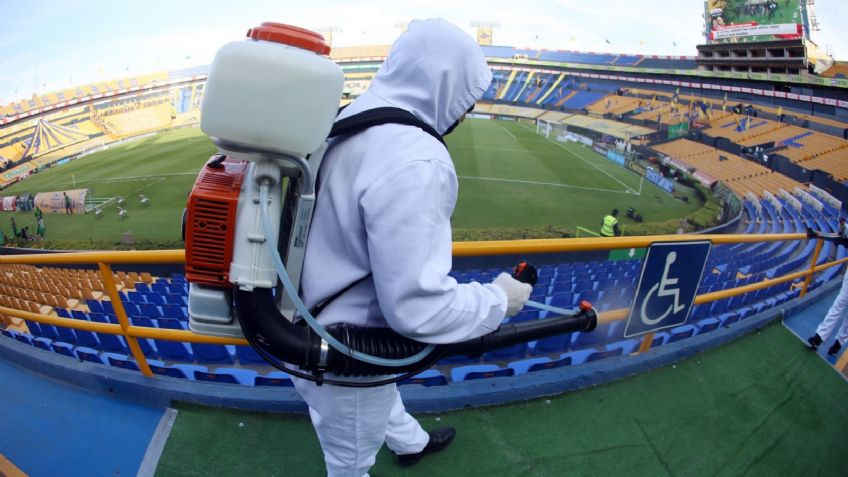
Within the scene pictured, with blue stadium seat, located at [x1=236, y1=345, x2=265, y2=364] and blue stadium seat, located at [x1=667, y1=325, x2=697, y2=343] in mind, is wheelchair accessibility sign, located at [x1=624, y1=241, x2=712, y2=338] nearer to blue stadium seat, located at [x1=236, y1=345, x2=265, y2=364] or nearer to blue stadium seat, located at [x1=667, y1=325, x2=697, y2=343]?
blue stadium seat, located at [x1=667, y1=325, x2=697, y2=343]

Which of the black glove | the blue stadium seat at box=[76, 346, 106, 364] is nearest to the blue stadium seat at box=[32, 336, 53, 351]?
the blue stadium seat at box=[76, 346, 106, 364]

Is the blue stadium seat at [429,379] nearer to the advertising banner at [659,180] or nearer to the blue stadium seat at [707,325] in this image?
the blue stadium seat at [707,325]

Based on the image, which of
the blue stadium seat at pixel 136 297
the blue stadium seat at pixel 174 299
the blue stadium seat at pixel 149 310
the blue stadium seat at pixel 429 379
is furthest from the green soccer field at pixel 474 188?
the blue stadium seat at pixel 429 379

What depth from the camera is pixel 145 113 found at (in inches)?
1827

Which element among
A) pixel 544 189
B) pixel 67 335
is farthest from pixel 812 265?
pixel 544 189

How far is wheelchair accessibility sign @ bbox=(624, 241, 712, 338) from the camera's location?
2.22m

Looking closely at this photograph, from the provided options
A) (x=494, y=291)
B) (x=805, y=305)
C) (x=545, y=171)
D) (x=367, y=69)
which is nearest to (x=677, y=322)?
(x=494, y=291)

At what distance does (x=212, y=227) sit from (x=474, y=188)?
18.4 m

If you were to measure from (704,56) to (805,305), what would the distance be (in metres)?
43.4

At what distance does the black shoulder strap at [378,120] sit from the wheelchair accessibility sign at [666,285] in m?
1.62

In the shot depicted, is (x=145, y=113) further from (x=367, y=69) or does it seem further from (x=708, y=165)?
(x=708, y=165)

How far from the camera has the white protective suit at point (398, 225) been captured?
36.8 inches

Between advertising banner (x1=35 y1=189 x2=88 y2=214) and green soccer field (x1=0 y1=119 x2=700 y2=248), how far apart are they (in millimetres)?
439

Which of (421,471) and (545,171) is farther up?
(421,471)
